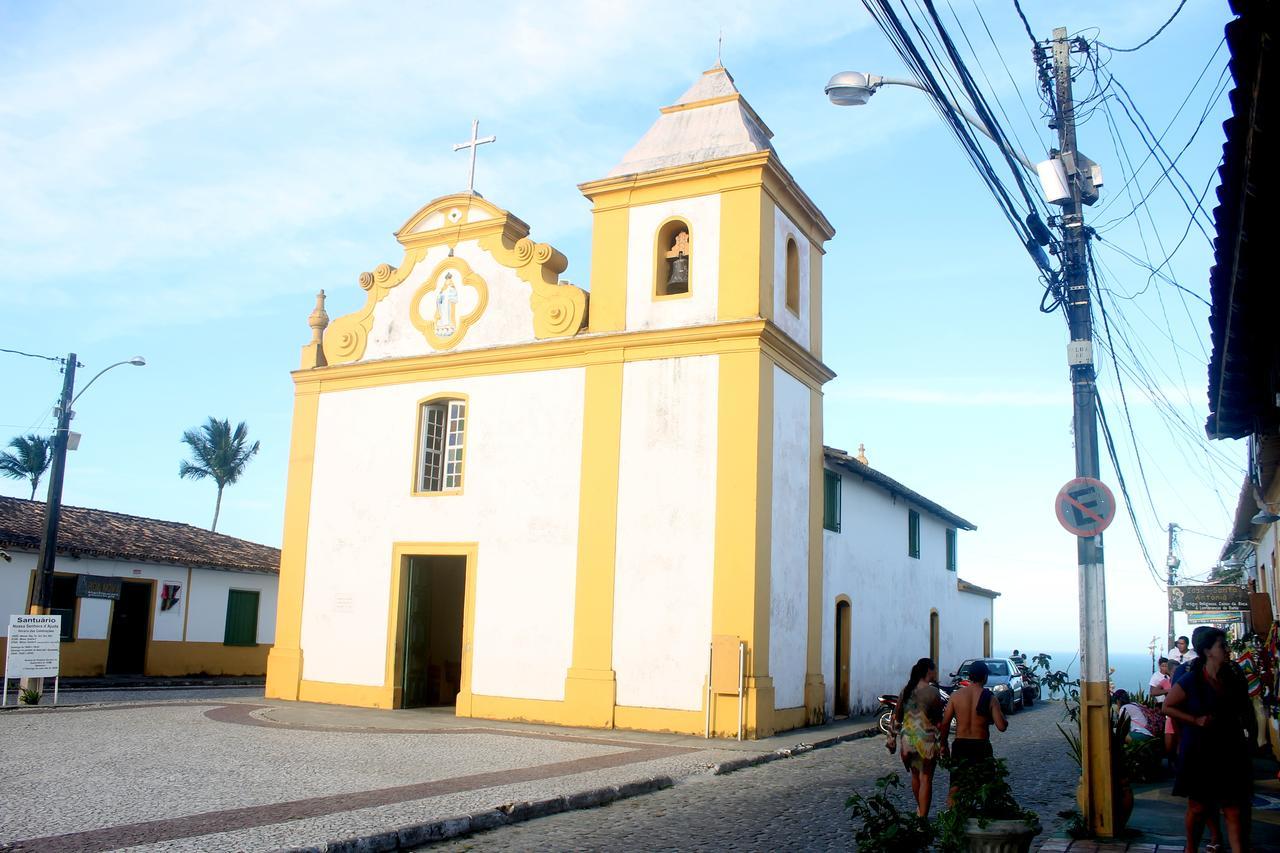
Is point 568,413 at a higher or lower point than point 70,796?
higher

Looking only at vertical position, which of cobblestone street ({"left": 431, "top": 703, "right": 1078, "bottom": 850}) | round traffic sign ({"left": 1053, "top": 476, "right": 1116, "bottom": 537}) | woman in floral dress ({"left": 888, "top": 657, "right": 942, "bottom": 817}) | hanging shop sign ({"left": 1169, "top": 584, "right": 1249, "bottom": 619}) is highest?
round traffic sign ({"left": 1053, "top": 476, "right": 1116, "bottom": 537})

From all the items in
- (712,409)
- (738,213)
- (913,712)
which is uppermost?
(738,213)

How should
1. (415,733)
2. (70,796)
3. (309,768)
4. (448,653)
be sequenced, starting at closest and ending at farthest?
(70,796), (309,768), (415,733), (448,653)

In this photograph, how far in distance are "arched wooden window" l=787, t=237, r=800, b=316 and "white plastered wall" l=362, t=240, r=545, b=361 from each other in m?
4.45

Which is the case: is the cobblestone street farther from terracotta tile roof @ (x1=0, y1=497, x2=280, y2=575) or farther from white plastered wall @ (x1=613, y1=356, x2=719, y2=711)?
terracotta tile roof @ (x1=0, y1=497, x2=280, y2=575)

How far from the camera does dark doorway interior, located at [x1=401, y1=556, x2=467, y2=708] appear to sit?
60.8 ft

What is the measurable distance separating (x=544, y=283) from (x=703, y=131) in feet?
12.2

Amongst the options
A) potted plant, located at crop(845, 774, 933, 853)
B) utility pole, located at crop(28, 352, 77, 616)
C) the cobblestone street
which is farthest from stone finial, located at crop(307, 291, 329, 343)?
potted plant, located at crop(845, 774, 933, 853)

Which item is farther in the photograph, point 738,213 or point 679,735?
point 738,213

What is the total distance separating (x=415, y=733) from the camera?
14.7m

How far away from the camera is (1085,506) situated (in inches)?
343

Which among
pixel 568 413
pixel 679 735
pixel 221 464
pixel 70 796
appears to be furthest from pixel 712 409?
pixel 221 464

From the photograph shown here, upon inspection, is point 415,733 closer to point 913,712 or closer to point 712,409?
point 712,409

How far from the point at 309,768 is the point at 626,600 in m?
6.15
